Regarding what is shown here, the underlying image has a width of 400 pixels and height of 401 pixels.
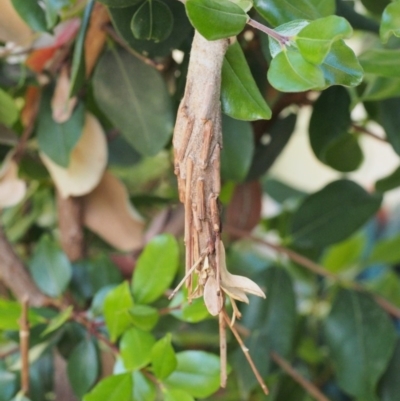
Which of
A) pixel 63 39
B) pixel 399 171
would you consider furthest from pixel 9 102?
pixel 399 171

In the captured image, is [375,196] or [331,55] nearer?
[331,55]

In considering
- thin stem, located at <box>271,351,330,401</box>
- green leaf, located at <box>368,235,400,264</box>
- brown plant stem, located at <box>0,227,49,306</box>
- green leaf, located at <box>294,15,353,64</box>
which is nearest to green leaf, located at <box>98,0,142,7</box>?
green leaf, located at <box>294,15,353,64</box>

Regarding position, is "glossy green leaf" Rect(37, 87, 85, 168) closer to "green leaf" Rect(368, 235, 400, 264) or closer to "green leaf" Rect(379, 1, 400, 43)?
"green leaf" Rect(379, 1, 400, 43)

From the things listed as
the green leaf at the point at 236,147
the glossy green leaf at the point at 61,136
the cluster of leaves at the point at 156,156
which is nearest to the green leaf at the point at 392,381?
the cluster of leaves at the point at 156,156

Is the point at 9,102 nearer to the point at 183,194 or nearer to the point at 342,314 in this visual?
the point at 183,194

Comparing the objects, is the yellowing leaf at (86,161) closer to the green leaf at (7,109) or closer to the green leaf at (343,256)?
the green leaf at (7,109)

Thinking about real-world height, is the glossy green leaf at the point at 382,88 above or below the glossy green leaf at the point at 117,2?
below

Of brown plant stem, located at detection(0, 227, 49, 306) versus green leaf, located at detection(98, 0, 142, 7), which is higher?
green leaf, located at detection(98, 0, 142, 7)
